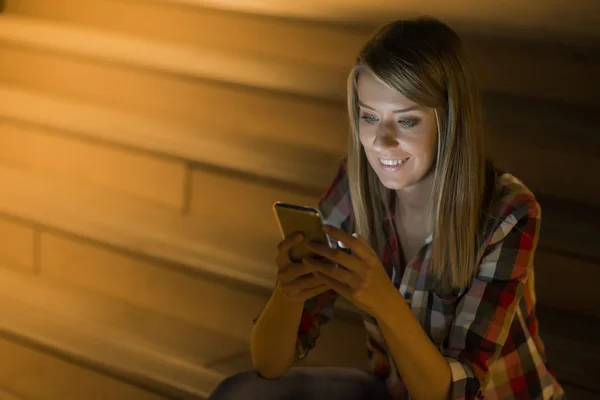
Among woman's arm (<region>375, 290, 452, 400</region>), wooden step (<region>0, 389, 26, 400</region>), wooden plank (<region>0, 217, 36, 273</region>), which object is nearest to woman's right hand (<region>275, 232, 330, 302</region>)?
woman's arm (<region>375, 290, 452, 400</region>)

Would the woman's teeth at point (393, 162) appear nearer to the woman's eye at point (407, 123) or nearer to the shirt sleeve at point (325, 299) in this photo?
the woman's eye at point (407, 123)

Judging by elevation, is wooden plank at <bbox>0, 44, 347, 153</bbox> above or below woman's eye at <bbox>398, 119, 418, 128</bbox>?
below

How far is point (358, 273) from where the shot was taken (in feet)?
3.68

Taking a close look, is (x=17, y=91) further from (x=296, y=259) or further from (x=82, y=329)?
Answer: (x=296, y=259)

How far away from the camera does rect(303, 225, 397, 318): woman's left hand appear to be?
44.0 inches

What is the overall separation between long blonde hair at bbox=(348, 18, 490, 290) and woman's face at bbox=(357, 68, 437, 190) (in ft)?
0.05

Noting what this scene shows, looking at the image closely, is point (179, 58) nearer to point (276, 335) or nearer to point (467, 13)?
point (467, 13)

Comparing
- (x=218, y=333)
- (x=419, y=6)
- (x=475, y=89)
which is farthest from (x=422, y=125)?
(x=218, y=333)

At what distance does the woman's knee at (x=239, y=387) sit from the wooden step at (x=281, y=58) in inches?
26.5

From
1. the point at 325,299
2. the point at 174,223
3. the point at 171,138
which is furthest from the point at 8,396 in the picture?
the point at 325,299

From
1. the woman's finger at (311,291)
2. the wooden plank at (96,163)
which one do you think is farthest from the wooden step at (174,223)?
the woman's finger at (311,291)

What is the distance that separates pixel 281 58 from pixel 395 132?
2.51 feet

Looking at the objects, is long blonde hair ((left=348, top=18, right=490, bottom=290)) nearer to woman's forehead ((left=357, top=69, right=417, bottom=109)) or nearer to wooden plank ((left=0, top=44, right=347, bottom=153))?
woman's forehead ((left=357, top=69, right=417, bottom=109))

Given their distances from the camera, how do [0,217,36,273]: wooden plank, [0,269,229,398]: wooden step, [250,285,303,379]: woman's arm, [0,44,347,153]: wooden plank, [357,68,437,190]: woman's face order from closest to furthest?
[357,68,437,190]: woman's face
[250,285,303,379]: woman's arm
[0,269,229,398]: wooden step
[0,44,347,153]: wooden plank
[0,217,36,273]: wooden plank
